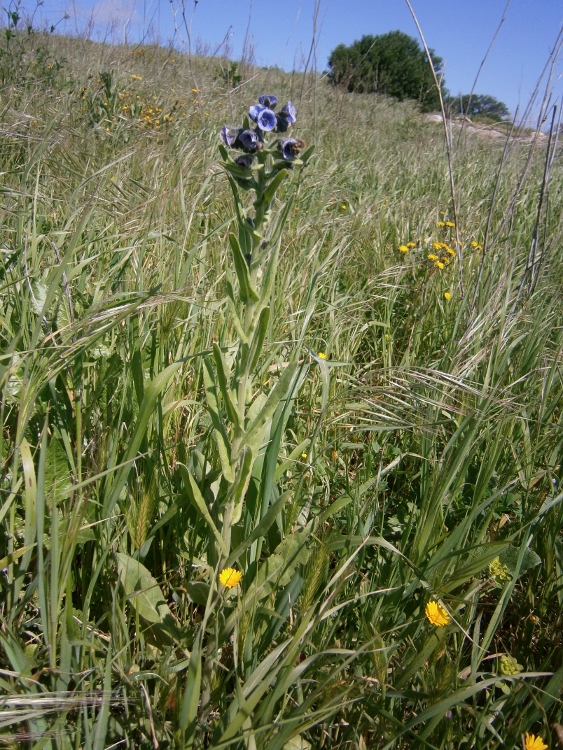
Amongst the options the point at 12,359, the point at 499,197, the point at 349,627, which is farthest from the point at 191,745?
the point at 499,197

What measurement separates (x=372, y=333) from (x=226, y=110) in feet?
11.2

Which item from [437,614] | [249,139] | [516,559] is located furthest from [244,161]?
[516,559]

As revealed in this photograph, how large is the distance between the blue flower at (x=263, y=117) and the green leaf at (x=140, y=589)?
2.92 feet

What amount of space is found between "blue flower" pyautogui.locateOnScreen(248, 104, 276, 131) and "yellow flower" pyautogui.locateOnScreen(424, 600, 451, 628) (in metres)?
0.98

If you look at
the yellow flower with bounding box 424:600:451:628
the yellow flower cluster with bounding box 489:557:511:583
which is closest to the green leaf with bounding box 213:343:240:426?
the yellow flower with bounding box 424:600:451:628

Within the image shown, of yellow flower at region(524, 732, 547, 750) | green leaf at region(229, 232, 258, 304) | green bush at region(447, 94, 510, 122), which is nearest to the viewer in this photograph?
yellow flower at region(524, 732, 547, 750)

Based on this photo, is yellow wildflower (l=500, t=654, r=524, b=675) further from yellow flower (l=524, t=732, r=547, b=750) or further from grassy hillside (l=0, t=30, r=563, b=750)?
yellow flower (l=524, t=732, r=547, b=750)

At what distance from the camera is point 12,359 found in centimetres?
118

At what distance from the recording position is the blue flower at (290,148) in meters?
1.03

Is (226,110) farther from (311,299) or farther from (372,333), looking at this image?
(311,299)

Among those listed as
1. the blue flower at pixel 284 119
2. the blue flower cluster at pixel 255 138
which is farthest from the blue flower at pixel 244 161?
the blue flower at pixel 284 119

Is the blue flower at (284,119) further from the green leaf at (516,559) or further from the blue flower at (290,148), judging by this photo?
the green leaf at (516,559)

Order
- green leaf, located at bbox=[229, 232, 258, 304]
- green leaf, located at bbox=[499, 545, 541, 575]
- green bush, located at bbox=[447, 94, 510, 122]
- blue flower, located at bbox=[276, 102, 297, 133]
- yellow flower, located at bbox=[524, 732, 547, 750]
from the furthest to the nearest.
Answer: green bush, located at bbox=[447, 94, 510, 122] → green leaf, located at bbox=[499, 545, 541, 575] → blue flower, located at bbox=[276, 102, 297, 133] → green leaf, located at bbox=[229, 232, 258, 304] → yellow flower, located at bbox=[524, 732, 547, 750]

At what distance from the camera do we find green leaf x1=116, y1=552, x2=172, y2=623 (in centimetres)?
106
